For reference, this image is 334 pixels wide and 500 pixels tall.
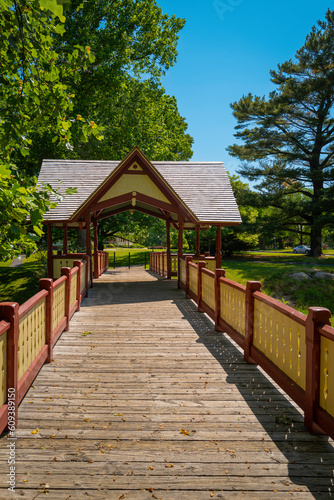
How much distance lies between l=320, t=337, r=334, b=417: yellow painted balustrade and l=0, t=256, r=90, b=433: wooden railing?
343cm

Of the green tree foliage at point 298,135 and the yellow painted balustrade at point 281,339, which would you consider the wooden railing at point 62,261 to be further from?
the green tree foliage at point 298,135

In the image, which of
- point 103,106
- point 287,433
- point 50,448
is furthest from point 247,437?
point 103,106

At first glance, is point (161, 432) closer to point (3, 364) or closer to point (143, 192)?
point (3, 364)

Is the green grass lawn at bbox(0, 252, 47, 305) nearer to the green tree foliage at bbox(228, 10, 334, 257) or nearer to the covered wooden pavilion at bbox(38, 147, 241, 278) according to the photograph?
the covered wooden pavilion at bbox(38, 147, 241, 278)

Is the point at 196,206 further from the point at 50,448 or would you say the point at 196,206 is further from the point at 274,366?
the point at 50,448

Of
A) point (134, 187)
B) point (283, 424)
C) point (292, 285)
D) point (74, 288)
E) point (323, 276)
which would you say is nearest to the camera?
point (283, 424)

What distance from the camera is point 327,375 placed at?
3854 millimetres

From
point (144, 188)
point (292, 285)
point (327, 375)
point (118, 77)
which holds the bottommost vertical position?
point (292, 285)

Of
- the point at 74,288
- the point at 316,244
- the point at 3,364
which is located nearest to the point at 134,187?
the point at 74,288

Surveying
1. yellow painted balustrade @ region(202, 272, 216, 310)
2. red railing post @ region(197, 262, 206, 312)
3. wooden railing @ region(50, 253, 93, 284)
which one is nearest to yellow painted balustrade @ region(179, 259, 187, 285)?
red railing post @ region(197, 262, 206, 312)

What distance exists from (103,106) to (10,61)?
67.0ft

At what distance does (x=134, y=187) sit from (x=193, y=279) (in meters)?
4.95

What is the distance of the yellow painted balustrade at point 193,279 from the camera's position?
11542 mm

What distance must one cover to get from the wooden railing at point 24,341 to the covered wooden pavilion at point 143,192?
647 centimetres
